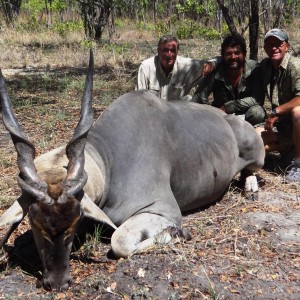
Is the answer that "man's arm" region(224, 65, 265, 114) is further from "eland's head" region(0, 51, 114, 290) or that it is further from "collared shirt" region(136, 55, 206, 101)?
"eland's head" region(0, 51, 114, 290)

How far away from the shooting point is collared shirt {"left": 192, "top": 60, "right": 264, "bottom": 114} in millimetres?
6785

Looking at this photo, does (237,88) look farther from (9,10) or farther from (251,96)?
(9,10)

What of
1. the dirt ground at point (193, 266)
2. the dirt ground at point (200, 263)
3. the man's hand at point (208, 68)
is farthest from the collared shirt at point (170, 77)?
the dirt ground at point (193, 266)

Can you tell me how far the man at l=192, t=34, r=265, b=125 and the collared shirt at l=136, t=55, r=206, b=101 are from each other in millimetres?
384

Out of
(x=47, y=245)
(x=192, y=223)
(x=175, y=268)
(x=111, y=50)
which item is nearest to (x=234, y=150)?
(x=192, y=223)

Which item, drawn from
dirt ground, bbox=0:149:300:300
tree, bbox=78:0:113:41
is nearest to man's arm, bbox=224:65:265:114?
dirt ground, bbox=0:149:300:300

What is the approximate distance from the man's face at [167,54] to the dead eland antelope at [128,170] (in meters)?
1.40

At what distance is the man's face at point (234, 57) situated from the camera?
6.54 meters

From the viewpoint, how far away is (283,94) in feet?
21.8

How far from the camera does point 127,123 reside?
15.8 feet

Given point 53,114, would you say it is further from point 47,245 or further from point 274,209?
point 47,245

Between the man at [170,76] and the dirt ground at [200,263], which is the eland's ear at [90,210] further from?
the man at [170,76]

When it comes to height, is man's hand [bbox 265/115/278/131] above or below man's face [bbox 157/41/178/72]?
below

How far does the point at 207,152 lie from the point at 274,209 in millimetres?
838
